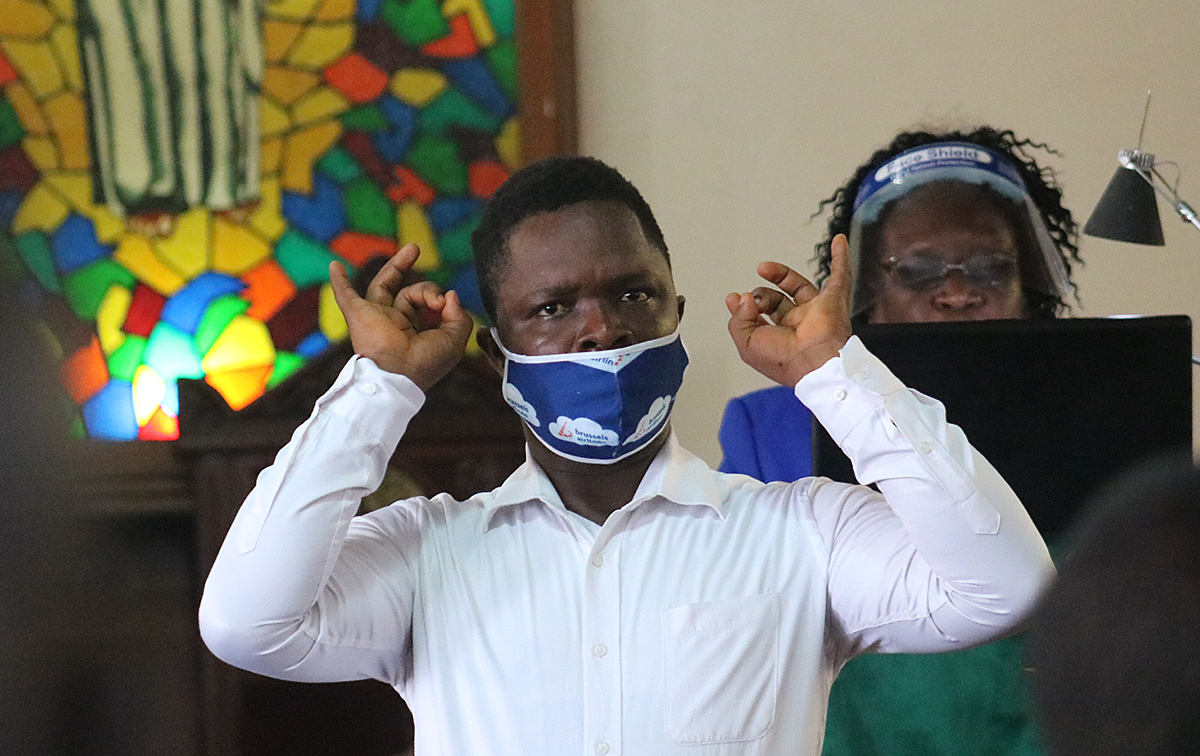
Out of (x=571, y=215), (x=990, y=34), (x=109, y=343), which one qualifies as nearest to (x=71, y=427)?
(x=109, y=343)

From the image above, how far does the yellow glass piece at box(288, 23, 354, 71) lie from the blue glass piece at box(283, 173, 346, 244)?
0.28m

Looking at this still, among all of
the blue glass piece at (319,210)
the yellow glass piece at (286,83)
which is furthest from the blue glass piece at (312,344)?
the yellow glass piece at (286,83)

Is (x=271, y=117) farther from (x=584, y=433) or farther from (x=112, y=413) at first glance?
(x=584, y=433)

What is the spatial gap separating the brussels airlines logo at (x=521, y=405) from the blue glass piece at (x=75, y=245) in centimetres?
175

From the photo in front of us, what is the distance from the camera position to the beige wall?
3.08 m

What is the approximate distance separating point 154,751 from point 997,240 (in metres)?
2.07

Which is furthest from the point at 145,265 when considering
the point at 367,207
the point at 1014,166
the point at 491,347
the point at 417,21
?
the point at 1014,166

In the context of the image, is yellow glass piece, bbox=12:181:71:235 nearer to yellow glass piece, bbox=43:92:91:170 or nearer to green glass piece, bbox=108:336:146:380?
yellow glass piece, bbox=43:92:91:170

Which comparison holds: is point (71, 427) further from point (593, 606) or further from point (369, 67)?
point (593, 606)

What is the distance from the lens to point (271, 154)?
3.03 meters

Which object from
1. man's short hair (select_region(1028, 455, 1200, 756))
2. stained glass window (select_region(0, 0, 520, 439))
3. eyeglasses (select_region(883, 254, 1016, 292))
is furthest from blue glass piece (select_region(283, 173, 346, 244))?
man's short hair (select_region(1028, 455, 1200, 756))

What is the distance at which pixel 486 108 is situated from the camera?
3.09 meters

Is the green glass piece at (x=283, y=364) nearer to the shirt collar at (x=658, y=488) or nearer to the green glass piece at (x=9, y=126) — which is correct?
the green glass piece at (x=9, y=126)

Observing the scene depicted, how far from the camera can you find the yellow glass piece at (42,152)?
2.91m
